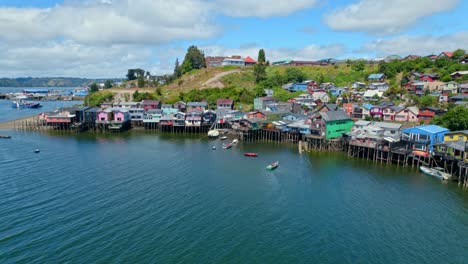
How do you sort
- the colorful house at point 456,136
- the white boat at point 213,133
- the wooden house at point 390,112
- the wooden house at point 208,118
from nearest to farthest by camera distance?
the colorful house at point 456,136
the wooden house at point 390,112
the white boat at point 213,133
the wooden house at point 208,118

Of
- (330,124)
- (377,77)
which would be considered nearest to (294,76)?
(377,77)

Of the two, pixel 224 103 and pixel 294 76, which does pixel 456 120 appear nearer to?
pixel 224 103

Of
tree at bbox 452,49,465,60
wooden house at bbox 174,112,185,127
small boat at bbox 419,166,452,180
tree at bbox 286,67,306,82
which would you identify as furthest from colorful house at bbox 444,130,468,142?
tree at bbox 286,67,306,82

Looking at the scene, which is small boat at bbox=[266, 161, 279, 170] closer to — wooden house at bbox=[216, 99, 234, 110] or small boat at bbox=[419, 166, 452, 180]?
small boat at bbox=[419, 166, 452, 180]

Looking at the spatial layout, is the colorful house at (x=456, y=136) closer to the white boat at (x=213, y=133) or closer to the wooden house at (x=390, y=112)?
the wooden house at (x=390, y=112)

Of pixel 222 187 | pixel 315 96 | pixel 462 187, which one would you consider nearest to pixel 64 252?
pixel 222 187

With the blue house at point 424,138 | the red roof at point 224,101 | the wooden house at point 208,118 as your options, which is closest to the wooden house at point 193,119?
the wooden house at point 208,118
